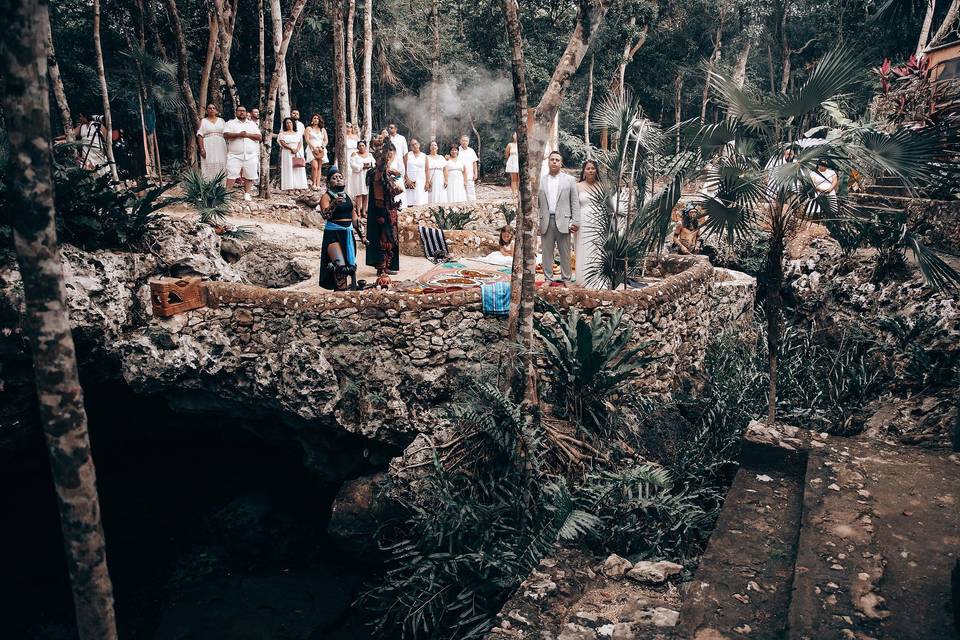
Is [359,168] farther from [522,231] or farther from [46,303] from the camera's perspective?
[46,303]

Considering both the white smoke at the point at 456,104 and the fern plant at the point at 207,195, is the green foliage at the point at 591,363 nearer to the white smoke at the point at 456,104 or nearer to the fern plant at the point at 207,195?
the fern plant at the point at 207,195

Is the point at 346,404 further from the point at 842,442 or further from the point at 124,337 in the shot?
the point at 842,442

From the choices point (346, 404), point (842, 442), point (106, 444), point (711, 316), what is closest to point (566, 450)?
point (842, 442)

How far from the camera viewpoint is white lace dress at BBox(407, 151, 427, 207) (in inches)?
658

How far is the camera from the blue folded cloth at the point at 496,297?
788 centimetres

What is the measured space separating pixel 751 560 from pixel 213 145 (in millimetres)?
13136

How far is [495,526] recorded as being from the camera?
21.2 feet

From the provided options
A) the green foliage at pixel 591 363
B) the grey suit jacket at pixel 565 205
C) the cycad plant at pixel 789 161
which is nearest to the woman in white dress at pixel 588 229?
the grey suit jacket at pixel 565 205

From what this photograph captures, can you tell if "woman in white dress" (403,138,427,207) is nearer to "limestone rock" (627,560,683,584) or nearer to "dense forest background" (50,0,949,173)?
"dense forest background" (50,0,949,173)

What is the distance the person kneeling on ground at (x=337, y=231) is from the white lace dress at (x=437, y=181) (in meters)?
8.88

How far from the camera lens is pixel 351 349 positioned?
794cm

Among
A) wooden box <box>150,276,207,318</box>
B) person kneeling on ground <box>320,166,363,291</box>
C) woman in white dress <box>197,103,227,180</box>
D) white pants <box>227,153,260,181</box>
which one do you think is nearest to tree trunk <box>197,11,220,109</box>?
woman in white dress <box>197,103,227,180</box>

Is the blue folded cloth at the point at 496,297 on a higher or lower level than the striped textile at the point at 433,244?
lower

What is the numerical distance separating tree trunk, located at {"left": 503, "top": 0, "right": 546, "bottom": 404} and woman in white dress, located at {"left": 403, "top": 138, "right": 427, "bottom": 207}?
414 inches
